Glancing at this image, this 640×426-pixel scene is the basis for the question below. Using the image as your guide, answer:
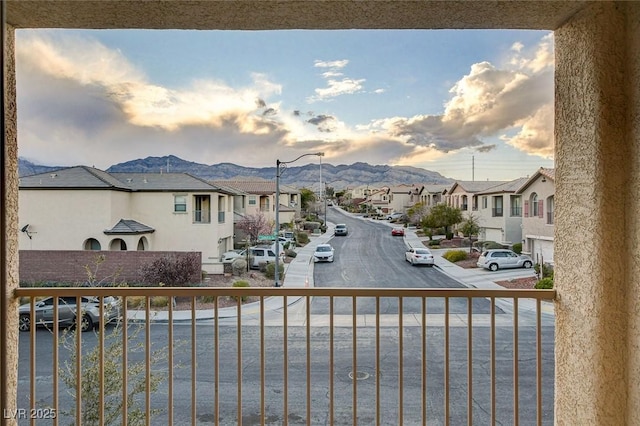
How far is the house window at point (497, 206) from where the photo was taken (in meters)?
2.24

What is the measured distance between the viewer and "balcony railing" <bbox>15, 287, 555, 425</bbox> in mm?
1742

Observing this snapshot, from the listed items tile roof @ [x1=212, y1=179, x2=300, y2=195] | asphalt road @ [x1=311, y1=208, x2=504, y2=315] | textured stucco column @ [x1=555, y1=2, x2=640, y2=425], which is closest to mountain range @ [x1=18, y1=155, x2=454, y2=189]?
tile roof @ [x1=212, y1=179, x2=300, y2=195]

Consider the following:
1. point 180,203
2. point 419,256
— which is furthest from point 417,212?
point 180,203

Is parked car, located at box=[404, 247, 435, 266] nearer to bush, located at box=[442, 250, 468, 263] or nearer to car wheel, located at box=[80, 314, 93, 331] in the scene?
bush, located at box=[442, 250, 468, 263]

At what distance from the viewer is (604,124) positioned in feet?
5.17

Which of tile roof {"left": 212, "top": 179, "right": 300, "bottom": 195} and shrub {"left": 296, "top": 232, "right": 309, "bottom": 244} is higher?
tile roof {"left": 212, "top": 179, "right": 300, "bottom": 195}

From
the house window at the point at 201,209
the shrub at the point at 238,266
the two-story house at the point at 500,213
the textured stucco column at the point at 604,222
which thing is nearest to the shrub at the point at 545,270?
the two-story house at the point at 500,213

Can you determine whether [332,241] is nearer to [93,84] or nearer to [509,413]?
[509,413]

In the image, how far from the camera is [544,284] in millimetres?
1958

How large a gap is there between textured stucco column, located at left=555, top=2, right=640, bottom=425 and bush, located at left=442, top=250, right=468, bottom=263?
605 millimetres

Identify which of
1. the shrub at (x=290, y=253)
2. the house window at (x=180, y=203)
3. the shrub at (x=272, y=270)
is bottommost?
the shrub at (x=272, y=270)

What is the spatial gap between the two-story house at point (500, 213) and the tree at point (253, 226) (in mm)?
1267

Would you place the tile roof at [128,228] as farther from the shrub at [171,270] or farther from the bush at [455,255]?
the bush at [455,255]

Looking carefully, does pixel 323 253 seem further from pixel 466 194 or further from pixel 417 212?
pixel 466 194
